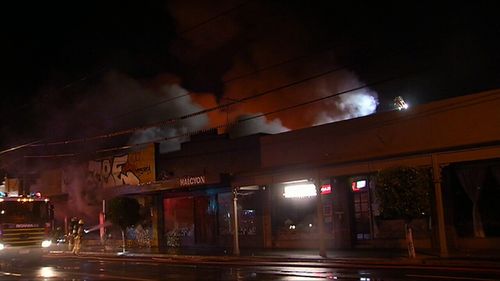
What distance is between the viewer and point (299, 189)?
1029 inches

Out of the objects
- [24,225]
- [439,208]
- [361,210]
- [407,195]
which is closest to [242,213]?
[361,210]

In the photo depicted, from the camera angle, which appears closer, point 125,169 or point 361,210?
point 361,210

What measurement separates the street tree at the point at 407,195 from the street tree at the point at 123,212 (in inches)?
644

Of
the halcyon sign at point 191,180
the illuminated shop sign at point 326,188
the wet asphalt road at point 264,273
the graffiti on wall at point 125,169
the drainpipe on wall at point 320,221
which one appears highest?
the graffiti on wall at point 125,169

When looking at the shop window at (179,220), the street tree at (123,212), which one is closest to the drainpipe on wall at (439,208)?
the shop window at (179,220)

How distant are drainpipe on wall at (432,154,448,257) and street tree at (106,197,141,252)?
57.6 ft

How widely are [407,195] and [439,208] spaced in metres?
1.27

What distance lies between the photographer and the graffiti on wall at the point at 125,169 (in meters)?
33.3

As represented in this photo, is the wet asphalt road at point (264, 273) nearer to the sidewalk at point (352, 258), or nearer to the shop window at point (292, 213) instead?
the sidewalk at point (352, 258)

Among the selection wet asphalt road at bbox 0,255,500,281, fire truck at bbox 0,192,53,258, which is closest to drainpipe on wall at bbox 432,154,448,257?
wet asphalt road at bbox 0,255,500,281

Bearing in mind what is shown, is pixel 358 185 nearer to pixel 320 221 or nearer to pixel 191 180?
pixel 320 221

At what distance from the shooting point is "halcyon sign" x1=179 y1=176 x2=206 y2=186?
88.5ft

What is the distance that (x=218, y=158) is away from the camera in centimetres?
3002

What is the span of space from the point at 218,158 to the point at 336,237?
826 centimetres
